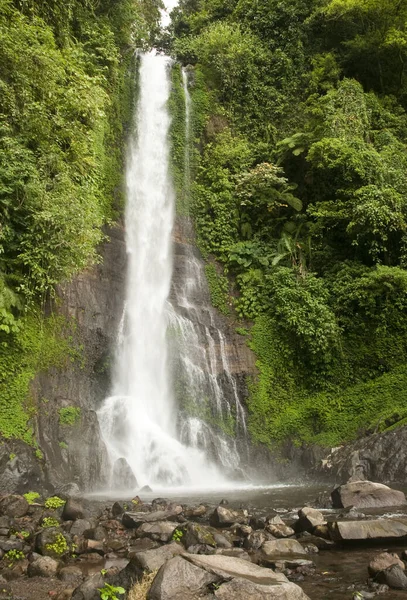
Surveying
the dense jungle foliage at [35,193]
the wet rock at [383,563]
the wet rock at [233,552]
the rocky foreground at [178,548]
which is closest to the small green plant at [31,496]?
the rocky foreground at [178,548]

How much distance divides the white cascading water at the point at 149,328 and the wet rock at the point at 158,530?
4.86m

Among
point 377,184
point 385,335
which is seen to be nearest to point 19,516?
point 385,335

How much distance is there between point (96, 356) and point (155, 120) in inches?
462

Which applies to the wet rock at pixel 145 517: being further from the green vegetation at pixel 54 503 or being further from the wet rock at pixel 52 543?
the green vegetation at pixel 54 503

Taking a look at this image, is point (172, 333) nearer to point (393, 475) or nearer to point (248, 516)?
point (393, 475)

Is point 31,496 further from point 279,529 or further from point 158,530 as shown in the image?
point 279,529

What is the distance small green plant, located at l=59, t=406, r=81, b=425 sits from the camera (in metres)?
12.1

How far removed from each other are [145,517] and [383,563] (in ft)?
11.9

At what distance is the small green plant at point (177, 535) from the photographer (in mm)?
6842

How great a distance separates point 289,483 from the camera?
13.4m

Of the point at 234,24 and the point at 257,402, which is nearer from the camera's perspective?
the point at 257,402

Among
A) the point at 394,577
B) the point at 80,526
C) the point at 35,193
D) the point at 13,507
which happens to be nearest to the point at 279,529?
the point at 394,577

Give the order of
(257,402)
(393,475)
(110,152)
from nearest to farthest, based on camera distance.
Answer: (393,475) < (257,402) < (110,152)

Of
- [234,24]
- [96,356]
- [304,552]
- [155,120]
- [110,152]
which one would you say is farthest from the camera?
[234,24]
